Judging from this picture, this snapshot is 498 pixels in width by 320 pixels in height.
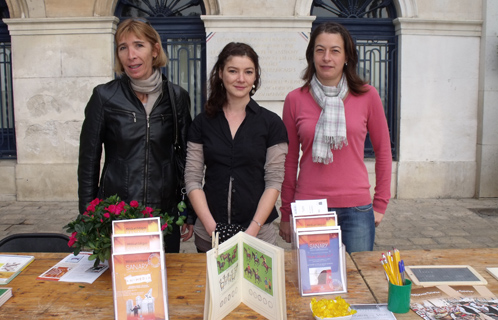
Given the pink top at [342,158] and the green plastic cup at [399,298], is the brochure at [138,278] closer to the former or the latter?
the green plastic cup at [399,298]

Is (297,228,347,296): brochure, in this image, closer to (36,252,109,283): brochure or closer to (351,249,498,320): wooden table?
(351,249,498,320): wooden table

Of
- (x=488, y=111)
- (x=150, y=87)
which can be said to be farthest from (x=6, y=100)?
(x=488, y=111)

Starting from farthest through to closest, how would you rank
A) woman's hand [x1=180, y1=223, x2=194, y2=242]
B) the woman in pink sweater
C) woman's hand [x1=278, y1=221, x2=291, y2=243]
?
1. woman's hand [x1=180, y1=223, x2=194, y2=242]
2. woman's hand [x1=278, y1=221, x2=291, y2=243]
3. the woman in pink sweater

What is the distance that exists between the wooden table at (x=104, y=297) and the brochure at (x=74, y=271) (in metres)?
0.03

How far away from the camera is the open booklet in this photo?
1.58 m

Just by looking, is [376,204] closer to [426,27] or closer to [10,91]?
[426,27]

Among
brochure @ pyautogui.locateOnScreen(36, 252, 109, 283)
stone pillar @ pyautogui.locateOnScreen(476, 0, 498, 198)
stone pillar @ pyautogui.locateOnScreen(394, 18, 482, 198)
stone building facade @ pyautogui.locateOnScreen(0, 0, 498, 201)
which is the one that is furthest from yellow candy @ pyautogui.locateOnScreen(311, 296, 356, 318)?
stone pillar @ pyautogui.locateOnScreen(476, 0, 498, 198)

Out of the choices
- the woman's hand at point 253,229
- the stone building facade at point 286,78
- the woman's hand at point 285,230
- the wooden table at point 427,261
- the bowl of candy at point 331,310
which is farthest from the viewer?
the stone building facade at point 286,78

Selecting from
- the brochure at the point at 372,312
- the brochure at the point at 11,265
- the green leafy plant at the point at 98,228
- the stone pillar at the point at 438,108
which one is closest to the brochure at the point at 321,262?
the brochure at the point at 372,312

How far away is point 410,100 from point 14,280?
6112 millimetres

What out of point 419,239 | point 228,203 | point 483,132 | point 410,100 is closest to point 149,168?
point 228,203

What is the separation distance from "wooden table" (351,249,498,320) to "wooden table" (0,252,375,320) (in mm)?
51

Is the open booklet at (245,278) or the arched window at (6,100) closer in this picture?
the open booklet at (245,278)

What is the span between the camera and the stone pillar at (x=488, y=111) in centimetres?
671
